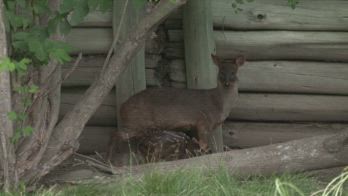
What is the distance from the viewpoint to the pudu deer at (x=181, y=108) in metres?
7.57

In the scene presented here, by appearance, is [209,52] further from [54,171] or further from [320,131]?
[54,171]

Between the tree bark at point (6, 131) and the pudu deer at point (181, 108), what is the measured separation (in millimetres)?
2061

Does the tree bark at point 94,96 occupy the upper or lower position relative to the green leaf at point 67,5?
lower

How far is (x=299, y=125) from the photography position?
26.8ft

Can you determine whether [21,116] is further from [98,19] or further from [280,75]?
[280,75]

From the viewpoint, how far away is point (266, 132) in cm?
816

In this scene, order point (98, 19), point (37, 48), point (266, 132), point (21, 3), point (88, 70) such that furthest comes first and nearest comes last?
point (266, 132)
point (88, 70)
point (98, 19)
point (21, 3)
point (37, 48)

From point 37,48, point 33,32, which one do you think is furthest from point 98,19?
point 37,48

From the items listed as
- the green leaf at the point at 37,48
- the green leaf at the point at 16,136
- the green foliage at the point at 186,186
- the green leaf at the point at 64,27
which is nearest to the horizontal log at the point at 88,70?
the green foliage at the point at 186,186

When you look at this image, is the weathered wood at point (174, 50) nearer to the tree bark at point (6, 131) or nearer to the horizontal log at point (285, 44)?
the horizontal log at point (285, 44)

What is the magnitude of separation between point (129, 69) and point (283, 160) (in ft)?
7.14

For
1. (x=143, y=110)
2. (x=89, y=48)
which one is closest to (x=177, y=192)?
(x=143, y=110)

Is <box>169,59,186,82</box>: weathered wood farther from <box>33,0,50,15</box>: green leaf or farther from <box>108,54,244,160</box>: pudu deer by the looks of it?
<box>33,0,50,15</box>: green leaf

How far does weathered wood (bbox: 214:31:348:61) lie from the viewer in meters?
7.83
